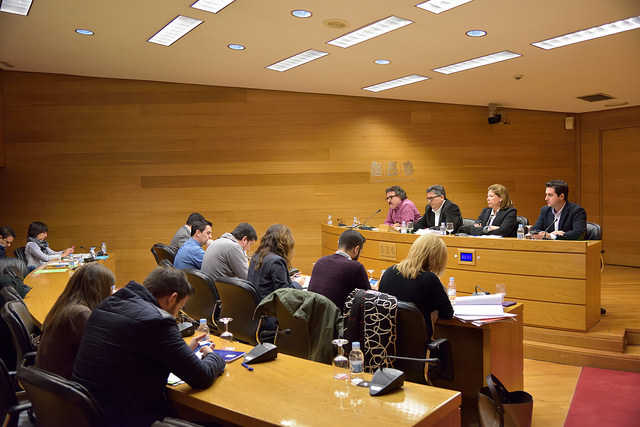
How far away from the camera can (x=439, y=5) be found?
485cm

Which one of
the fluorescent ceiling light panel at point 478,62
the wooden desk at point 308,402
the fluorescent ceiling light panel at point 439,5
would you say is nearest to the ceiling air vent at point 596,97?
the fluorescent ceiling light panel at point 478,62

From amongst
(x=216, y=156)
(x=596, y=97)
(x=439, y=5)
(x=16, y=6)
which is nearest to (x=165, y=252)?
(x=216, y=156)

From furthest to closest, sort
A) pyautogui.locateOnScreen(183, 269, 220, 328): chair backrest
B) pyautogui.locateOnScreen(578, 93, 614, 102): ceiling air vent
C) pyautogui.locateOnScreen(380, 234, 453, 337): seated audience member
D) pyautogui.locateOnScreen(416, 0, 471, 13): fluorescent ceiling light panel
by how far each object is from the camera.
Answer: pyautogui.locateOnScreen(578, 93, 614, 102): ceiling air vent → pyautogui.locateOnScreen(416, 0, 471, 13): fluorescent ceiling light panel → pyautogui.locateOnScreen(183, 269, 220, 328): chair backrest → pyautogui.locateOnScreen(380, 234, 453, 337): seated audience member

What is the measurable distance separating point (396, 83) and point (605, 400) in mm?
5538

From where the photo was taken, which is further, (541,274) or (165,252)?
(165,252)

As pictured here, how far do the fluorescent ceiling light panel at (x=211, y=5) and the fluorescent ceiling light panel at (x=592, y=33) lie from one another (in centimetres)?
351

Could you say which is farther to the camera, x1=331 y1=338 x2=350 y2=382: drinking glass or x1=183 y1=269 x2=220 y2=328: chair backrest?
x1=183 y1=269 x2=220 y2=328: chair backrest

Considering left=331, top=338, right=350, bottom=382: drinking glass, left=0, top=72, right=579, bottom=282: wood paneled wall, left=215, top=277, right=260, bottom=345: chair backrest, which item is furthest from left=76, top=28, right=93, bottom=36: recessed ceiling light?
left=331, top=338, right=350, bottom=382: drinking glass

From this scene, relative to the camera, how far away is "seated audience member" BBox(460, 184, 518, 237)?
5.73 m

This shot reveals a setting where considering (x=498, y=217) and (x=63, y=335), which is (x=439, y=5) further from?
(x=63, y=335)

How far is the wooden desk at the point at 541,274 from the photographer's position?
4859 mm

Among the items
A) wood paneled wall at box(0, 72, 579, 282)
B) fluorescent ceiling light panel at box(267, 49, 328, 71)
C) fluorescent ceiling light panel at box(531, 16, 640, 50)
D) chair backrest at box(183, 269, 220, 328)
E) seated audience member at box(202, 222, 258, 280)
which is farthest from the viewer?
wood paneled wall at box(0, 72, 579, 282)

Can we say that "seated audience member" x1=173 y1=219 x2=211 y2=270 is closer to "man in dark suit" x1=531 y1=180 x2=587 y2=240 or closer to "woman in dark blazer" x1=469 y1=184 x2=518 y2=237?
"woman in dark blazer" x1=469 y1=184 x2=518 y2=237

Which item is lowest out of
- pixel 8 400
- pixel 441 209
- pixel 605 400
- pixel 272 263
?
pixel 605 400
